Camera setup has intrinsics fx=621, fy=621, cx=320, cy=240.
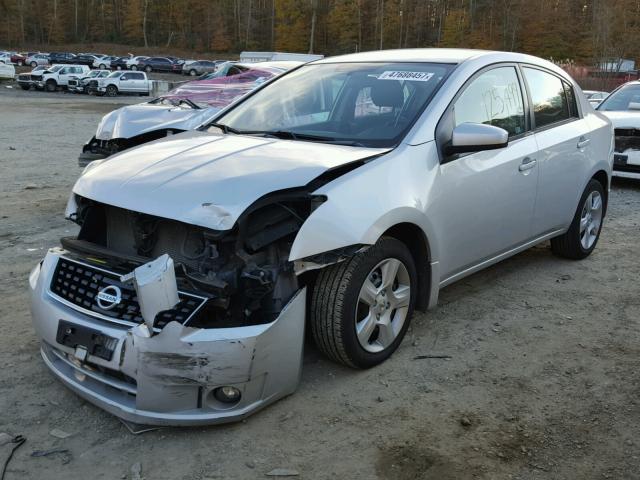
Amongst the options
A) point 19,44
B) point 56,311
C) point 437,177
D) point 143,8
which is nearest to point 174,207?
point 56,311

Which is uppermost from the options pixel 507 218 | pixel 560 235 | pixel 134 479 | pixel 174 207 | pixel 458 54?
pixel 458 54

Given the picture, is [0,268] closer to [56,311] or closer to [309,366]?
[56,311]

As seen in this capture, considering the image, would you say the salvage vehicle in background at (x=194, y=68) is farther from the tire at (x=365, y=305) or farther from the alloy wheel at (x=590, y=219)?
the tire at (x=365, y=305)

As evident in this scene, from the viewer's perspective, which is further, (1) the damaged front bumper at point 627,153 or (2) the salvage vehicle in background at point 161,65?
(2) the salvage vehicle in background at point 161,65

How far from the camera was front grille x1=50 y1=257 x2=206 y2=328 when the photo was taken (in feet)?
8.90

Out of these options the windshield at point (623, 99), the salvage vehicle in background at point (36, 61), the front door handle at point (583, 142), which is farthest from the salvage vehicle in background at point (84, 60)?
the front door handle at point (583, 142)

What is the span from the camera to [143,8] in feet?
344

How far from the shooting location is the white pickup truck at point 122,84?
35750mm

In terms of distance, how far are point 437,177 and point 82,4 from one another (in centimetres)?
11899

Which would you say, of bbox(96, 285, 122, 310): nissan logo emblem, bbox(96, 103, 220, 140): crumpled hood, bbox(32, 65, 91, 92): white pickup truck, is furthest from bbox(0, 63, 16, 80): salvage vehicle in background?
bbox(96, 285, 122, 310): nissan logo emblem

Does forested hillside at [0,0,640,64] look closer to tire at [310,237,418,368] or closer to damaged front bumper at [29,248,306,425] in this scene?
tire at [310,237,418,368]

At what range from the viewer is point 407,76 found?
13.1 feet

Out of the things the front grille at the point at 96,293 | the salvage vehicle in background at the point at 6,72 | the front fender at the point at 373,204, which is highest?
the salvage vehicle in background at the point at 6,72

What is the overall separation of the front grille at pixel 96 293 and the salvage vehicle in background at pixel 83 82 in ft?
120
